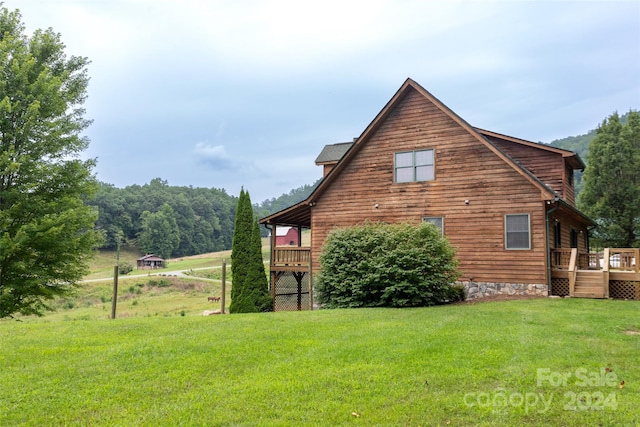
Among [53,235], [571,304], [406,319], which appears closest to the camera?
[406,319]

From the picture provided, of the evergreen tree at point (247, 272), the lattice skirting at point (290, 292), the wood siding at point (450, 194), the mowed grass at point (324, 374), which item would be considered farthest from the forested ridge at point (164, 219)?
the mowed grass at point (324, 374)

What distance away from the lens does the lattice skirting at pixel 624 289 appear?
12391 mm

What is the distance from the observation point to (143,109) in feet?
100

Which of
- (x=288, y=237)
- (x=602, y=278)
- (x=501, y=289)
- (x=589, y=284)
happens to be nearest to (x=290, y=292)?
(x=501, y=289)

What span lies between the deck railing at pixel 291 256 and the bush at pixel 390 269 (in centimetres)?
391

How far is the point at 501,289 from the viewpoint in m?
13.8

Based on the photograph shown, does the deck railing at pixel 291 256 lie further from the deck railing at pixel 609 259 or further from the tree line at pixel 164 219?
the tree line at pixel 164 219

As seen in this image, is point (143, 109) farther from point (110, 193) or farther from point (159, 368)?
point (110, 193)

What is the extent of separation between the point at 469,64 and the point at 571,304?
1554 centimetres

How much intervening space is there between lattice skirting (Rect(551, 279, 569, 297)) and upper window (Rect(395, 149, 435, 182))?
214 inches

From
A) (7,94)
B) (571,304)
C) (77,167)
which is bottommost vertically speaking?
(571,304)

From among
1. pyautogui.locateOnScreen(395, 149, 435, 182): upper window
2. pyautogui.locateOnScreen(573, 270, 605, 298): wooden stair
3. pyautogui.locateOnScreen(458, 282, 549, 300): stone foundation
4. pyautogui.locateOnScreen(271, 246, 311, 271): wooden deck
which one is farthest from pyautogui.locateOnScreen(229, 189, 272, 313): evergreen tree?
pyautogui.locateOnScreen(573, 270, 605, 298): wooden stair

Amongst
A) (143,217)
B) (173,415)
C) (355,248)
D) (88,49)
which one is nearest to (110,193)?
(143,217)

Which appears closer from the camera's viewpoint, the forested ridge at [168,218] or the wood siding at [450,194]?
the wood siding at [450,194]
